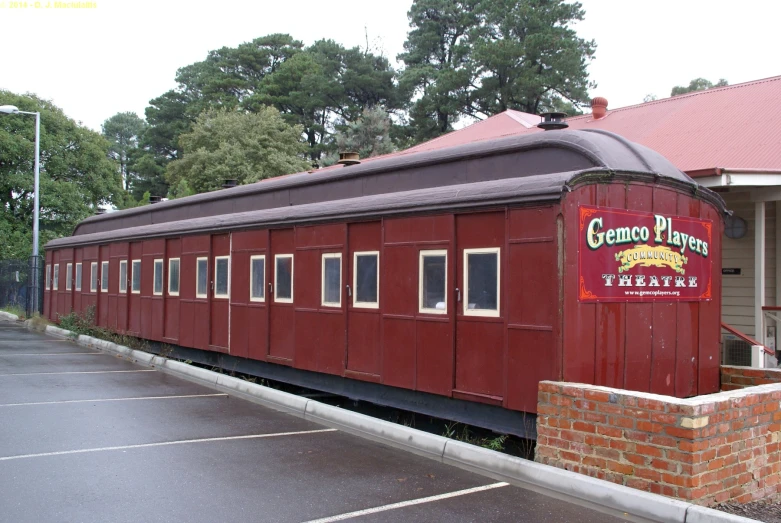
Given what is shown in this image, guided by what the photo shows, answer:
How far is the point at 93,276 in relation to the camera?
19.0 metres

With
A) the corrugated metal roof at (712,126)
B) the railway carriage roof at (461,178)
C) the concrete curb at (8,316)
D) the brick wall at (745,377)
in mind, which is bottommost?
the concrete curb at (8,316)

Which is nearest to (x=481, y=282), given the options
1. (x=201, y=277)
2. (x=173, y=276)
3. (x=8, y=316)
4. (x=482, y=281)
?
(x=482, y=281)

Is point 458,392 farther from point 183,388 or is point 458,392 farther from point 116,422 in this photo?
point 183,388

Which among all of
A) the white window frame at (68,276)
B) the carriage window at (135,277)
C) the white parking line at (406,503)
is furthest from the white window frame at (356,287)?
the white window frame at (68,276)

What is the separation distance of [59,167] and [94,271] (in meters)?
19.1

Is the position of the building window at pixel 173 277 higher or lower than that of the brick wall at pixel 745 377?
higher

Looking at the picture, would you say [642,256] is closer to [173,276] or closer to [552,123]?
[552,123]

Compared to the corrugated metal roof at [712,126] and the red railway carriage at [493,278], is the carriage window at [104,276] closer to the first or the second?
the red railway carriage at [493,278]

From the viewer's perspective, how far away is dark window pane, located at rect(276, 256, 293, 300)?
10.9m

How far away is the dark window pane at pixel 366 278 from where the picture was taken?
9.06 m

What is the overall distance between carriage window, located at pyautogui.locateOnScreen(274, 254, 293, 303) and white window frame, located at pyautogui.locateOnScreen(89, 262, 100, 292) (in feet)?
30.4

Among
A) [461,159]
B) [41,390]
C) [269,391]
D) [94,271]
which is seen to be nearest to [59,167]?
[94,271]

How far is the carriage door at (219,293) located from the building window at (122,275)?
4800 millimetres

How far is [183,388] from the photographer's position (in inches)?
456
